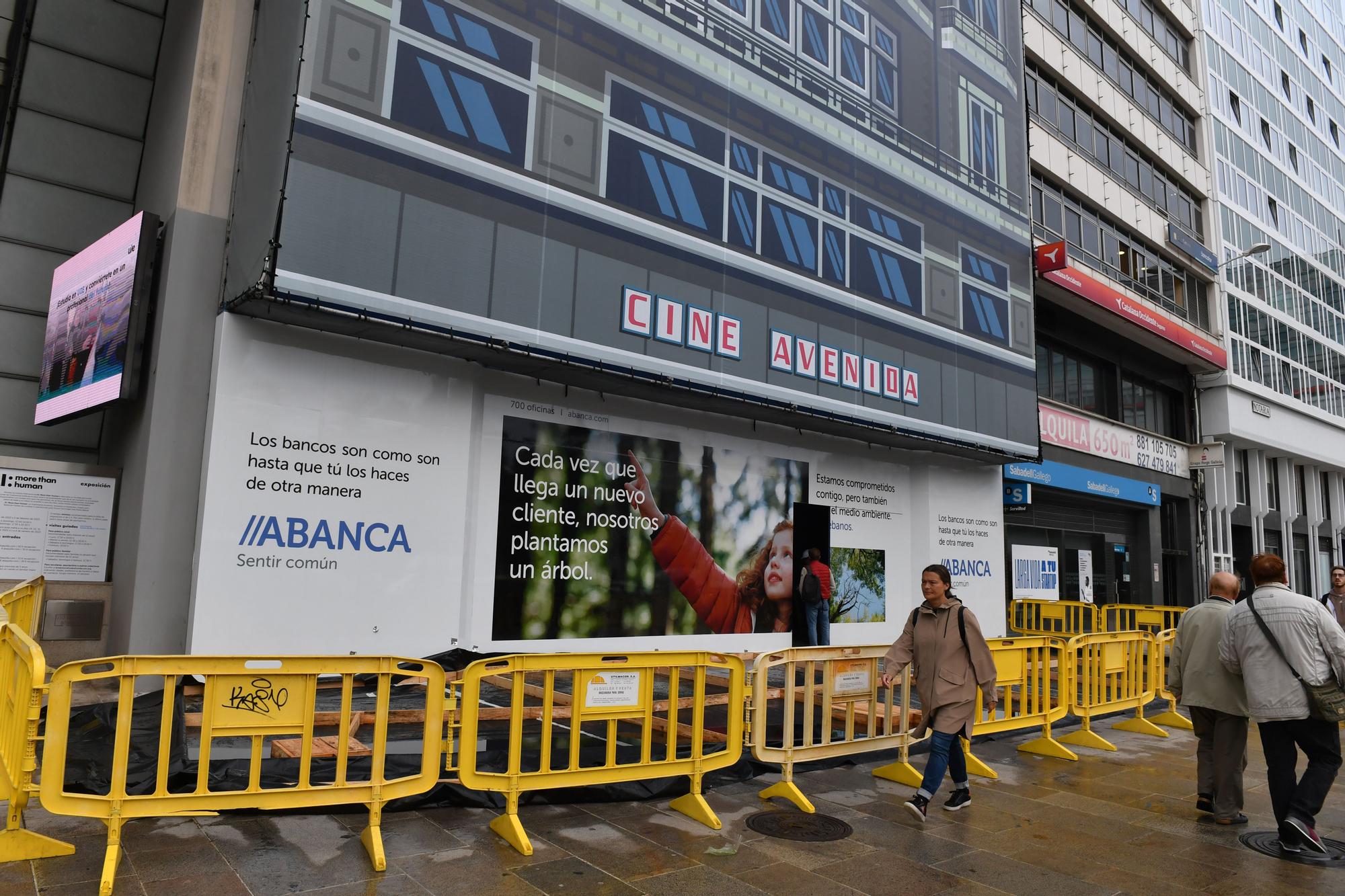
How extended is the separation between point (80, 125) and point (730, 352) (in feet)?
32.6

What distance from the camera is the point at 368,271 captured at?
31.4 feet

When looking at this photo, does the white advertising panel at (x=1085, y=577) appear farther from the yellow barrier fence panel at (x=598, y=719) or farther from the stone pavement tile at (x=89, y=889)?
the stone pavement tile at (x=89, y=889)

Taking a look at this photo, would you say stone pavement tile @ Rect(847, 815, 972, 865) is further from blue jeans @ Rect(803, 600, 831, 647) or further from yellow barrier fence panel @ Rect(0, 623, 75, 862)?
blue jeans @ Rect(803, 600, 831, 647)

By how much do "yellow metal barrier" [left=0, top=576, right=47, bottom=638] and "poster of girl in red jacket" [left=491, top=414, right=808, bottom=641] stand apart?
478cm

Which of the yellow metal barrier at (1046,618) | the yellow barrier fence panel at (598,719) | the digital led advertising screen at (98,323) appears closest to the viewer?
the yellow barrier fence panel at (598,719)

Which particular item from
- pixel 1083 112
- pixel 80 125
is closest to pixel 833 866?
pixel 80 125

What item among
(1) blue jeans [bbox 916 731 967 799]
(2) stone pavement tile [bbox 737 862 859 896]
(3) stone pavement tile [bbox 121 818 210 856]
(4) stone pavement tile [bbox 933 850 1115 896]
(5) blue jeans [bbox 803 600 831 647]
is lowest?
(2) stone pavement tile [bbox 737 862 859 896]

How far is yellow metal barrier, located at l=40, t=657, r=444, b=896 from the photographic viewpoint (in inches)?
166

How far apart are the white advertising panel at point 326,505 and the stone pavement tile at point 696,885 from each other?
249 inches

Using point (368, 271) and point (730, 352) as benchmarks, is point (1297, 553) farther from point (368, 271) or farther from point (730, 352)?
point (368, 271)

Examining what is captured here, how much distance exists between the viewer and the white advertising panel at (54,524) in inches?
392

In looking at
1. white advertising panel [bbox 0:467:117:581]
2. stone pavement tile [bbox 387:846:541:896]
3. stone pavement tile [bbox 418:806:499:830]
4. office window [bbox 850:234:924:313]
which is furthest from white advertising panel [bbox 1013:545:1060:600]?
white advertising panel [bbox 0:467:117:581]

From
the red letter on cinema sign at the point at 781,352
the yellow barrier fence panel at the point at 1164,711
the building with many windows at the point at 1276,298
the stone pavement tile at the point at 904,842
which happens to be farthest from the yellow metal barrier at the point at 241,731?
the building with many windows at the point at 1276,298

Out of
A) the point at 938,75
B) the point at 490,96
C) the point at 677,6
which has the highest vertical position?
the point at 938,75
